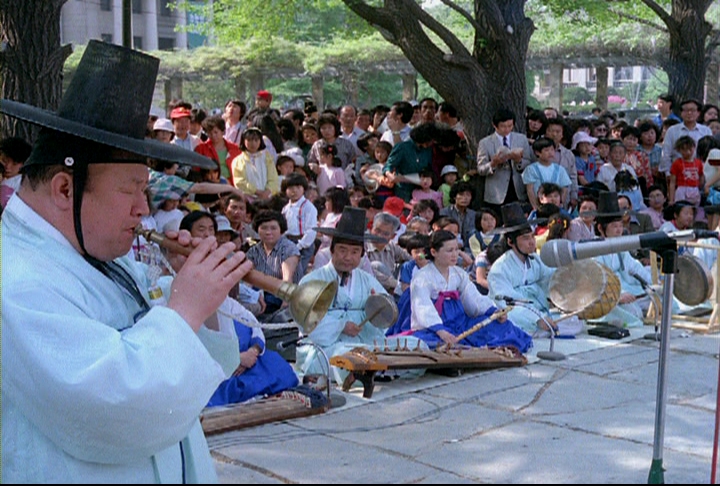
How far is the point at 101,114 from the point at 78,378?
25.9 inches

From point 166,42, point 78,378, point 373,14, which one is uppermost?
point 166,42

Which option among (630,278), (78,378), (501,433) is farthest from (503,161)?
(78,378)

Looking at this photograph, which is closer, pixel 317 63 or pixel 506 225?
pixel 506 225

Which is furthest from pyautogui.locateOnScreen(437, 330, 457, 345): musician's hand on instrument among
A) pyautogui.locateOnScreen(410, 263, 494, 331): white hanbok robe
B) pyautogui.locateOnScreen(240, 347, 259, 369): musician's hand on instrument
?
pyautogui.locateOnScreen(240, 347, 259, 369): musician's hand on instrument

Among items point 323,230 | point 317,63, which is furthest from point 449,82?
point 317,63

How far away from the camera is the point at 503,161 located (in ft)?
34.9

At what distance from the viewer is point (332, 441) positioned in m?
5.43

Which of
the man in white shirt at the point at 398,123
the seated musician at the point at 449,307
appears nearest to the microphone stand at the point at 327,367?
the seated musician at the point at 449,307

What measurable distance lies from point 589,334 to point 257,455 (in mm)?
4201

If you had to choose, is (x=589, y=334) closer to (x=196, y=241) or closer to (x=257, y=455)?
(x=257, y=455)

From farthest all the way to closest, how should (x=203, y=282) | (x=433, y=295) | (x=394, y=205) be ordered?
(x=394, y=205)
(x=433, y=295)
(x=203, y=282)

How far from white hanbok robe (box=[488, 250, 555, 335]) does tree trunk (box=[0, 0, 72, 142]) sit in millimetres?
3917

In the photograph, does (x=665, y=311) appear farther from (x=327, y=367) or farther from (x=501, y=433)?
(x=327, y=367)

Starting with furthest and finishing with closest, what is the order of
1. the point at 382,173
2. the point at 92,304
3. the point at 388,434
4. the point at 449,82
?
the point at 449,82, the point at 382,173, the point at 388,434, the point at 92,304
